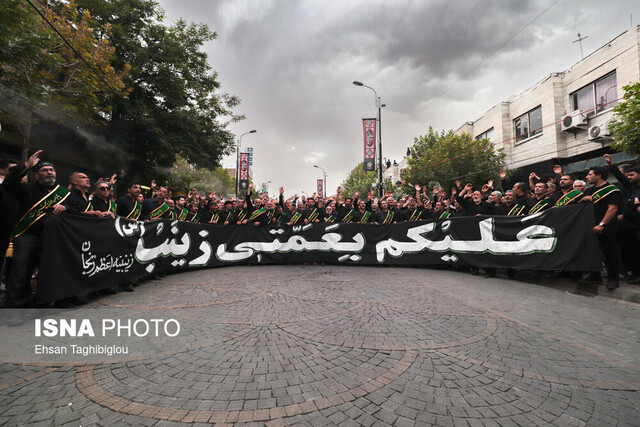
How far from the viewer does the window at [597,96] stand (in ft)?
50.6

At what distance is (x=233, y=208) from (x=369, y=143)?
520 inches


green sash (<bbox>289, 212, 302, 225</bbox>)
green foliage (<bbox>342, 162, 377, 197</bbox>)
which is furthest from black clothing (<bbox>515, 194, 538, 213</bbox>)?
green foliage (<bbox>342, 162, 377, 197</bbox>)

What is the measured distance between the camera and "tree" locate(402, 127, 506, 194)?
71.4ft

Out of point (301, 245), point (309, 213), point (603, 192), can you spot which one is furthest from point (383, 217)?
point (603, 192)

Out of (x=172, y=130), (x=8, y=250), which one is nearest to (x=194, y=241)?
(x=8, y=250)

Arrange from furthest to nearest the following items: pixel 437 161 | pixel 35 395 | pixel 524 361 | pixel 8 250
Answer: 1. pixel 437 161
2. pixel 8 250
3. pixel 524 361
4. pixel 35 395

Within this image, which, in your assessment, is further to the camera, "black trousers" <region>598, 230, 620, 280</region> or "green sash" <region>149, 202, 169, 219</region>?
"green sash" <region>149, 202, 169, 219</region>

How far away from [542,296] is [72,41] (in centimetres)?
1836

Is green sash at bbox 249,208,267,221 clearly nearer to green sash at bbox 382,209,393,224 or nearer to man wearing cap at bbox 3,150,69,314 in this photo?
green sash at bbox 382,209,393,224

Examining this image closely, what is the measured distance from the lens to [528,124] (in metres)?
21.4

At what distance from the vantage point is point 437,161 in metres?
23.9

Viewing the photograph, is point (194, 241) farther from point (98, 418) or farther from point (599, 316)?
point (599, 316)

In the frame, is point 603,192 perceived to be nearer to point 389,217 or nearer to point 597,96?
point 389,217

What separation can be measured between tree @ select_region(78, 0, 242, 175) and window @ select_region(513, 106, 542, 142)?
965 inches
